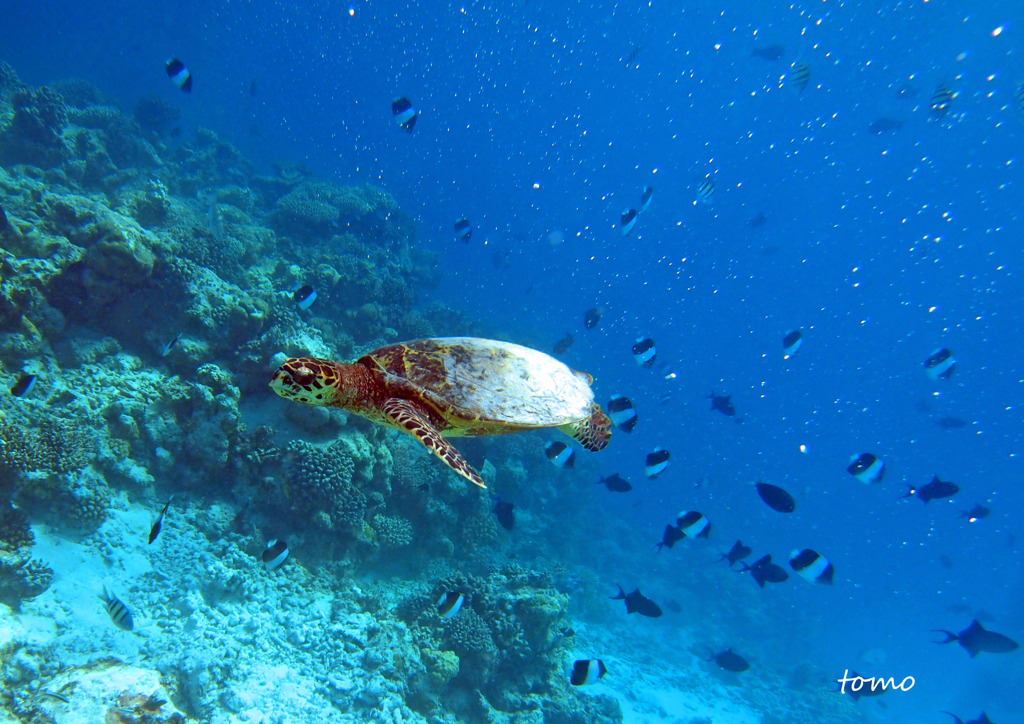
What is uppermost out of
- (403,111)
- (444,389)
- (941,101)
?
(941,101)

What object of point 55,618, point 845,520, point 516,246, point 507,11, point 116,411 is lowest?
point 55,618

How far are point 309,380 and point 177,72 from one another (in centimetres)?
907

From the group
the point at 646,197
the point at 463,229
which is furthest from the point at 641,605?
the point at 463,229

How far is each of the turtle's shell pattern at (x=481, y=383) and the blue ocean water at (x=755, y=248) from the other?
10.7 m

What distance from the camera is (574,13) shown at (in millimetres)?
61500

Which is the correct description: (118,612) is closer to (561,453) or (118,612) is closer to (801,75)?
(561,453)

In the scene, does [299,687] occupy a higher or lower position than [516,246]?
lower

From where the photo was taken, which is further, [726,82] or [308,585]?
[726,82]

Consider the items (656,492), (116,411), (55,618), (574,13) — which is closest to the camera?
(55,618)

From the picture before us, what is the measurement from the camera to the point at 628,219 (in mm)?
8844

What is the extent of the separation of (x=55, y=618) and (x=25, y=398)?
256 cm

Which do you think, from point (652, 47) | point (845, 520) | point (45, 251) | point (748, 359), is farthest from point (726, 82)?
point (45, 251)

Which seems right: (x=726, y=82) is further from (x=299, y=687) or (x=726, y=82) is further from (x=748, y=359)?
(x=299, y=687)

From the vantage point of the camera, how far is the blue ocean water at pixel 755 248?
86.8 feet
